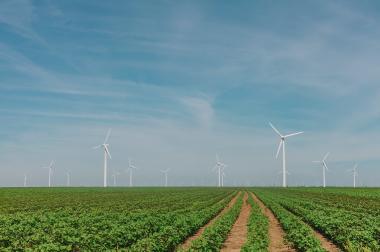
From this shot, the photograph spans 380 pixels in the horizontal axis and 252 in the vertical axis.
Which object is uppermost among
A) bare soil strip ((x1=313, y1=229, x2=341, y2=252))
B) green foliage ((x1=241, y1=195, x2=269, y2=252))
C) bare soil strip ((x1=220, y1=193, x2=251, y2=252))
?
green foliage ((x1=241, y1=195, x2=269, y2=252))

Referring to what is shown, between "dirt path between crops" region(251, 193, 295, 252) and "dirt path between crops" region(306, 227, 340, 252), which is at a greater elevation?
"dirt path between crops" region(251, 193, 295, 252)

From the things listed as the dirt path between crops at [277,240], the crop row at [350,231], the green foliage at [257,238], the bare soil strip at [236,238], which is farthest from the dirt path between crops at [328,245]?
the bare soil strip at [236,238]

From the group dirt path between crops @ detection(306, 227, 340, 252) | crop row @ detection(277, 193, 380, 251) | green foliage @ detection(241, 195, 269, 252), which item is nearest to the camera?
green foliage @ detection(241, 195, 269, 252)

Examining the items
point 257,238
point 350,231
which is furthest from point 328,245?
point 257,238

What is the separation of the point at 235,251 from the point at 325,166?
12583 cm

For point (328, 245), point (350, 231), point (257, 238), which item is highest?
point (350, 231)

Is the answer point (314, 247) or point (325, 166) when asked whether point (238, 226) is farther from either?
point (325, 166)

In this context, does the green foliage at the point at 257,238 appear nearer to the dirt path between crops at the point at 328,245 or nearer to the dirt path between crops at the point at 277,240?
the dirt path between crops at the point at 277,240

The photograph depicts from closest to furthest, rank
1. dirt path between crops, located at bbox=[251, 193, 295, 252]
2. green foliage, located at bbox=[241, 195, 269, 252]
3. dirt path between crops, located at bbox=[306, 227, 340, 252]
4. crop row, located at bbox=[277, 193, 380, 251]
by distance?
green foliage, located at bbox=[241, 195, 269, 252] < crop row, located at bbox=[277, 193, 380, 251] < dirt path between crops, located at bbox=[251, 193, 295, 252] < dirt path between crops, located at bbox=[306, 227, 340, 252]

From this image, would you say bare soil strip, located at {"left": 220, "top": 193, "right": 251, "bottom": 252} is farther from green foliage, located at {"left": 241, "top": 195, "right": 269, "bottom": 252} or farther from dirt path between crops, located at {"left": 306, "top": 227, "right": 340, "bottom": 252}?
dirt path between crops, located at {"left": 306, "top": 227, "right": 340, "bottom": 252}

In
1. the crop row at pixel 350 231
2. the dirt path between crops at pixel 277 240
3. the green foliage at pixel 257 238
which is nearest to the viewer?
the green foliage at pixel 257 238

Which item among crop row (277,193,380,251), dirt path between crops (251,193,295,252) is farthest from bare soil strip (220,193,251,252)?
crop row (277,193,380,251)

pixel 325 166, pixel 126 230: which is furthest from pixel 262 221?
pixel 325 166

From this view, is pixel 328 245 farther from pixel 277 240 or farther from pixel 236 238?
pixel 236 238
